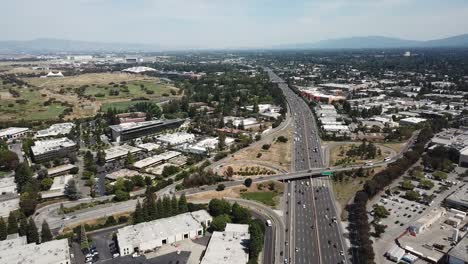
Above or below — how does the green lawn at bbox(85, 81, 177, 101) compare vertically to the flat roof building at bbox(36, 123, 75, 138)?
above

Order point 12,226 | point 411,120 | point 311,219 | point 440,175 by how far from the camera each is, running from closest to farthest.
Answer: point 12,226 → point 311,219 → point 440,175 → point 411,120

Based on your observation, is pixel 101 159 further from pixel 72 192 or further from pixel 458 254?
pixel 458 254

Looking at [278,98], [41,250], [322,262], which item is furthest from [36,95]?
[322,262]

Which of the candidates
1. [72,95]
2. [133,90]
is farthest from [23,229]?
[133,90]

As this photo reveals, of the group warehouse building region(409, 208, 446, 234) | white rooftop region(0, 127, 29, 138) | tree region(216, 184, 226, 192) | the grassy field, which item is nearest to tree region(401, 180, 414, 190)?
warehouse building region(409, 208, 446, 234)

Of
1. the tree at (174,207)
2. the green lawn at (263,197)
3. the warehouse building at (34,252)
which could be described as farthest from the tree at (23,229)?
the green lawn at (263,197)

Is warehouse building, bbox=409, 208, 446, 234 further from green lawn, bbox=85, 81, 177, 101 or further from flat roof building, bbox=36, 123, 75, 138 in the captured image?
green lawn, bbox=85, 81, 177, 101

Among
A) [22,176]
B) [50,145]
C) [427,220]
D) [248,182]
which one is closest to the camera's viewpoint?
[427,220]
